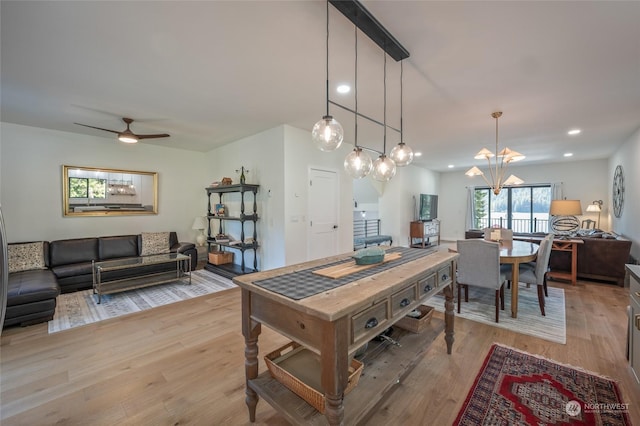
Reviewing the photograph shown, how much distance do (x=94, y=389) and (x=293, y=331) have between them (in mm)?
1827

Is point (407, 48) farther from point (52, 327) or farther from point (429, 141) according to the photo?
point (52, 327)

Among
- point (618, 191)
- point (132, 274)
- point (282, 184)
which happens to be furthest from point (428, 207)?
point (132, 274)

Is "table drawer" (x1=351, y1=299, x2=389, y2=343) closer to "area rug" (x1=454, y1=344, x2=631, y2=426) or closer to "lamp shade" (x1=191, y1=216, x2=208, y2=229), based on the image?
"area rug" (x1=454, y1=344, x2=631, y2=426)

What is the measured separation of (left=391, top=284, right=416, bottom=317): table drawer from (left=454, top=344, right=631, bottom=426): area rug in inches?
30.8

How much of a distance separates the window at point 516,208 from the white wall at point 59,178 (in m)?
8.93

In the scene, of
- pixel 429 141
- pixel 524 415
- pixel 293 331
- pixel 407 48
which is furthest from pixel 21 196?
pixel 429 141

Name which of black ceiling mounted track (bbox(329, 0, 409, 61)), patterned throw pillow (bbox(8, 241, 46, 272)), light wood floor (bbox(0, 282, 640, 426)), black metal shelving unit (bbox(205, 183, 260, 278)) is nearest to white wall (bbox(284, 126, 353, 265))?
black metal shelving unit (bbox(205, 183, 260, 278))

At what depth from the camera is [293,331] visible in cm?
130

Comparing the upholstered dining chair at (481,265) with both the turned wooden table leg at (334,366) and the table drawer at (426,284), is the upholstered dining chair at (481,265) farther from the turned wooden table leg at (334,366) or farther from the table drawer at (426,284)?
the turned wooden table leg at (334,366)

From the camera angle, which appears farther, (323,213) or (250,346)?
(323,213)

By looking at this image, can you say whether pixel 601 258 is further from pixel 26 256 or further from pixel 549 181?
pixel 26 256

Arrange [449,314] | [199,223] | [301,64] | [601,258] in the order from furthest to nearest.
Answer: [199,223]
[601,258]
[301,64]
[449,314]

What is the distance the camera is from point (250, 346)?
1.59m

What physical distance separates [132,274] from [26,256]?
55.3 inches
